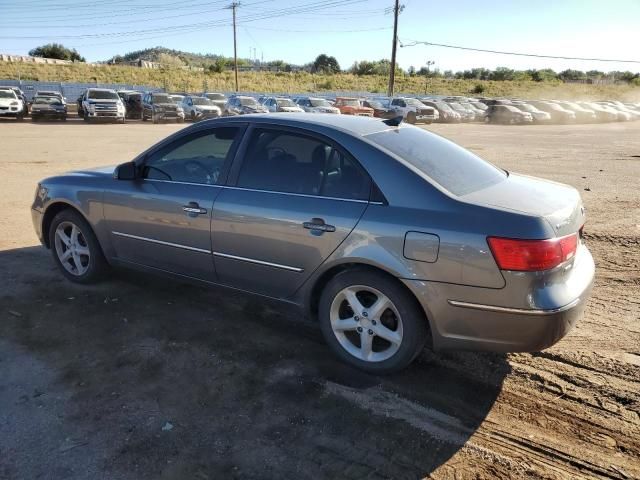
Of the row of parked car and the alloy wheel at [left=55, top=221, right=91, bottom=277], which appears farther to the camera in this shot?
the row of parked car

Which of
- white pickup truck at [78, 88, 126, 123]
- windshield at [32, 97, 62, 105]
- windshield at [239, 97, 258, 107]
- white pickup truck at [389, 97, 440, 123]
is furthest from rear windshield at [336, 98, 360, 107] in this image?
windshield at [32, 97, 62, 105]

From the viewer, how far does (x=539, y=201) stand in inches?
122

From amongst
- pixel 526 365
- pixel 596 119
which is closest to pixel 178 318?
pixel 526 365

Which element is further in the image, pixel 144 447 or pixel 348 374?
pixel 348 374

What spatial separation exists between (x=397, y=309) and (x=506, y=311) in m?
0.64

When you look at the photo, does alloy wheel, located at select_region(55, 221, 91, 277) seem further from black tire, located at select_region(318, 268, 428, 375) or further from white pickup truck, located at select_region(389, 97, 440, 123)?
white pickup truck, located at select_region(389, 97, 440, 123)

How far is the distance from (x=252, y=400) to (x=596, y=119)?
45.2 m

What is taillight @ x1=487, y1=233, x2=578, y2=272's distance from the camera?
2.70 metres

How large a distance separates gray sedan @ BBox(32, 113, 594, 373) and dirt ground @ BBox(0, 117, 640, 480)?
0.35 meters

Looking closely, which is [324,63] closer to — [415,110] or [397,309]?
[415,110]

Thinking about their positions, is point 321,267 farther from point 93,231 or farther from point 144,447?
point 93,231

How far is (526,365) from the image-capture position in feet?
11.2

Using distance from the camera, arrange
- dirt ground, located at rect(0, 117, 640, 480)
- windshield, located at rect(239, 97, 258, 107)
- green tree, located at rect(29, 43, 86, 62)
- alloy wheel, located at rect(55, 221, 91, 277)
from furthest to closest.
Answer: green tree, located at rect(29, 43, 86, 62), windshield, located at rect(239, 97, 258, 107), alloy wheel, located at rect(55, 221, 91, 277), dirt ground, located at rect(0, 117, 640, 480)

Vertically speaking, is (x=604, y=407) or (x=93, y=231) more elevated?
(x=93, y=231)
